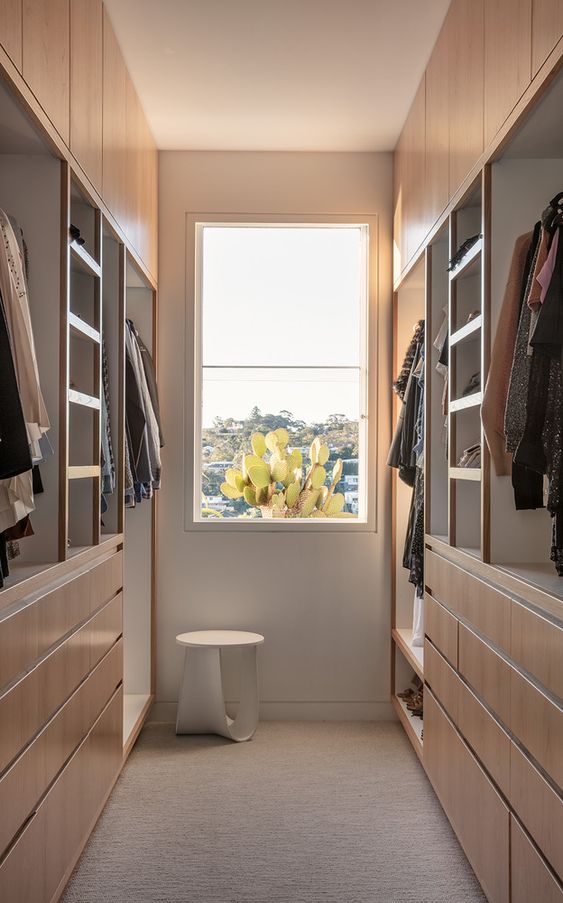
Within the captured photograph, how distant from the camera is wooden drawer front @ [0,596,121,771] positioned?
1.90m

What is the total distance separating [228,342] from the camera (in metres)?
4.59

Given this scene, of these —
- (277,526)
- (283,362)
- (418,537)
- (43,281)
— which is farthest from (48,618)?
(283,362)

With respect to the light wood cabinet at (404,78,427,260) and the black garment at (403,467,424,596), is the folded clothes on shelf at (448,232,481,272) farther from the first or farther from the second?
the black garment at (403,467,424,596)

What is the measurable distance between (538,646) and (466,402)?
1039mm

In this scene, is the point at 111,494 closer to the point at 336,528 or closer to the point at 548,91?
the point at 336,528

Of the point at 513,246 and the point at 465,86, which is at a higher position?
the point at 465,86

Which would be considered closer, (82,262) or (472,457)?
(82,262)

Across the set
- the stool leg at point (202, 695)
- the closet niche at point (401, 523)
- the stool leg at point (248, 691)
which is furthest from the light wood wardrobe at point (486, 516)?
the stool leg at point (202, 695)

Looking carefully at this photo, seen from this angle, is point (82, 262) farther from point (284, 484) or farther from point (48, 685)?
point (284, 484)

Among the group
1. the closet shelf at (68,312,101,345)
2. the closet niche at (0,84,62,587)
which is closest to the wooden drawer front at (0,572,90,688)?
the closet niche at (0,84,62,587)

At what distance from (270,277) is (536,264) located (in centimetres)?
265

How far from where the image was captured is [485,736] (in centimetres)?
236

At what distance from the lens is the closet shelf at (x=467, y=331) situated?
2.59m

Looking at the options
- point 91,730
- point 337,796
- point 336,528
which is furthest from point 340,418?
point 91,730
